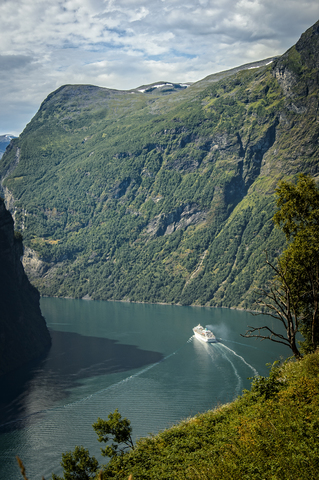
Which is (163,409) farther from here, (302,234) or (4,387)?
(302,234)

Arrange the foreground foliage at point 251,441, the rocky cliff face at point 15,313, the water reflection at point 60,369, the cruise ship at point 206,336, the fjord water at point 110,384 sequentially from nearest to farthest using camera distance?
the foreground foliage at point 251,441 < the fjord water at point 110,384 < the water reflection at point 60,369 < the rocky cliff face at point 15,313 < the cruise ship at point 206,336

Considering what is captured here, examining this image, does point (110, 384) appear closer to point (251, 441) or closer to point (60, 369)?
point (60, 369)

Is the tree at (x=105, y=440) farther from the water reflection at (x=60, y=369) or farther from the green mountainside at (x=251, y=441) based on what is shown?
the water reflection at (x=60, y=369)

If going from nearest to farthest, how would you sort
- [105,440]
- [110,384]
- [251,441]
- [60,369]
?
[251,441] < [105,440] < [110,384] < [60,369]

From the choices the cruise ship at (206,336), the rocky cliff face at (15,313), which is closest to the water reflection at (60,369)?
the rocky cliff face at (15,313)

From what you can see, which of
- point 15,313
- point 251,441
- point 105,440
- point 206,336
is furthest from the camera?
point 206,336

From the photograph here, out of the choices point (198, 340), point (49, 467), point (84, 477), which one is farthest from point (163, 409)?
point (198, 340)

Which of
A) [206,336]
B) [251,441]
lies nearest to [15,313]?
[206,336]
